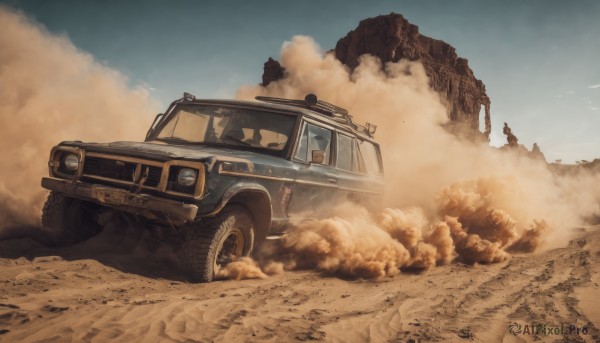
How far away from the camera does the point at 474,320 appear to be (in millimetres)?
3002

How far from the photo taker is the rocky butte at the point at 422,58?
196 ft

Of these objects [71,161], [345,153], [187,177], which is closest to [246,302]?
[187,177]

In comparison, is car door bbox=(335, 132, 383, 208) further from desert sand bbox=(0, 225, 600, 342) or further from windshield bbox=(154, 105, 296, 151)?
desert sand bbox=(0, 225, 600, 342)

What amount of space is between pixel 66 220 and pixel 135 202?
1.35 metres

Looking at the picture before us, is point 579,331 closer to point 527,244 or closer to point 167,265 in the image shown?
point 167,265

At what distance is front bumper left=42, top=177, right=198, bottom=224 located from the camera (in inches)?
126

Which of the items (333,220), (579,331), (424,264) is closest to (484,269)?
(424,264)

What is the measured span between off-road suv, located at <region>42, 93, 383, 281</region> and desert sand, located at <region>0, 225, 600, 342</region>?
0.41 meters

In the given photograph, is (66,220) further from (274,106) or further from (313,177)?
(313,177)

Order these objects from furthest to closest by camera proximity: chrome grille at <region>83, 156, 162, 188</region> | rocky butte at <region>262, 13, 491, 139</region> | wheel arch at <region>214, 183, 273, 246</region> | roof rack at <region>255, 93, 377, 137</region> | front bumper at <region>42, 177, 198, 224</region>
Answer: rocky butte at <region>262, 13, 491, 139</region> → roof rack at <region>255, 93, 377, 137</region> → wheel arch at <region>214, 183, 273, 246</region> → chrome grille at <region>83, 156, 162, 188</region> → front bumper at <region>42, 177, 198, 224</region>

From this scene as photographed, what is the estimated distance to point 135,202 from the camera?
11.0 feet

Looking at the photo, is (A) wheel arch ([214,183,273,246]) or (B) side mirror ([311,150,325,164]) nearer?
(A) wheel arch ([214,183,273,246])

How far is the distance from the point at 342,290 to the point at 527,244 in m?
5.12

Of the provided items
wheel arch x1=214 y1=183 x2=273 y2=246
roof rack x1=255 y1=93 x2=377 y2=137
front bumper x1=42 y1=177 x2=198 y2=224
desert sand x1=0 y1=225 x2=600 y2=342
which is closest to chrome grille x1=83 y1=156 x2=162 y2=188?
front bumper x1=42 y1=177 x2=198 y2=224
